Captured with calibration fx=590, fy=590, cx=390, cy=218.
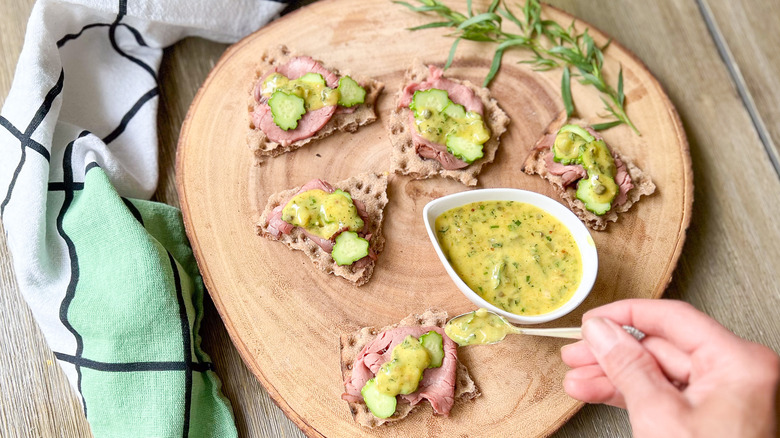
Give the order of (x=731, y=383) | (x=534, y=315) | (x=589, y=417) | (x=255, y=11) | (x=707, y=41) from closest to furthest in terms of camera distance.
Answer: (x=731, y=383), (x=534, y=315), (x=589, y=417), (x=255, y=11), (x=707, y=41)

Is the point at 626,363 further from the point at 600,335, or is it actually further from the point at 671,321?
the point at 671,321

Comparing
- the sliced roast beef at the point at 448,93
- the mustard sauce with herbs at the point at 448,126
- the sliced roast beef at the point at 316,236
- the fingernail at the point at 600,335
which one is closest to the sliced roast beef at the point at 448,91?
the sliced roast beef at the point at 448,93

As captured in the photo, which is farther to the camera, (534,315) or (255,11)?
(255,11)

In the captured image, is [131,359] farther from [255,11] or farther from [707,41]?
[707,41]

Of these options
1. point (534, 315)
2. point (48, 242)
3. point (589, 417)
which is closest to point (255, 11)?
point (48, 242)

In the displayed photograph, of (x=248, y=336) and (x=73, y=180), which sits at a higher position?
(x=73, y=180)

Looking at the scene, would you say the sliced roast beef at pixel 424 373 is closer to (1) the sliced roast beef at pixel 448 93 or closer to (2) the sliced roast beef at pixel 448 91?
(1) the sliced roast beef at pixel 448 93

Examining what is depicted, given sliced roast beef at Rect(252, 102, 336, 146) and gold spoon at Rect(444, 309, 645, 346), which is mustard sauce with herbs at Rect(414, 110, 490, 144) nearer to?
sliced roast beef at Rect(252, 102, 336, 146)

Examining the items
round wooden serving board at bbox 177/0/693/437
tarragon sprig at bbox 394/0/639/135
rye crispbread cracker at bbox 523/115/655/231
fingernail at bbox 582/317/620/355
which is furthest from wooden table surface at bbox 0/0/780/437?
fingernail at bbox 582/317/620/355
